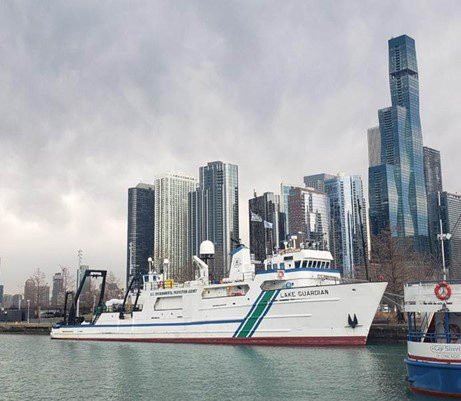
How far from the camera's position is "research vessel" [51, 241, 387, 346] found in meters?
39.8

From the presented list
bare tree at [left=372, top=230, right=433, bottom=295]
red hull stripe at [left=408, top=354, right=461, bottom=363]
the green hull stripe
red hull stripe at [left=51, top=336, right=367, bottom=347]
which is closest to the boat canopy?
red hull stripe at [left=408, top=354, right=461, bottom=363]

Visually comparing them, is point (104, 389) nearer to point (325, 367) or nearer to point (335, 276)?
point (325, 367)

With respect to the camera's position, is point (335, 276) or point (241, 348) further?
point (335, 276)

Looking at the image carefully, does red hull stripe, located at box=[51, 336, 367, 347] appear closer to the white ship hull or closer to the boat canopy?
the white ship hull

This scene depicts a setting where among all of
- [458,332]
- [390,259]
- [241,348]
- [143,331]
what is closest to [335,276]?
[241,348]

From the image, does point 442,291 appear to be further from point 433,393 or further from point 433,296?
point 433,393

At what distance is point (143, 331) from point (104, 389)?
89.8 feet

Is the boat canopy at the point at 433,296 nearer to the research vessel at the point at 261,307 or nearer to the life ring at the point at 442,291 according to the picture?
Result: the life ring at the point at 442,291

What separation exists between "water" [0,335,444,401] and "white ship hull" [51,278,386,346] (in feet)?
7.53

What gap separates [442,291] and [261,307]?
2392cm

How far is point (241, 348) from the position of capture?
41.4 meters

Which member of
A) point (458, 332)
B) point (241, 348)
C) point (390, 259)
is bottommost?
point (241, 348)

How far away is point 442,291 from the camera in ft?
68.5

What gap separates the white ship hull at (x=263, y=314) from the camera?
39.6m
